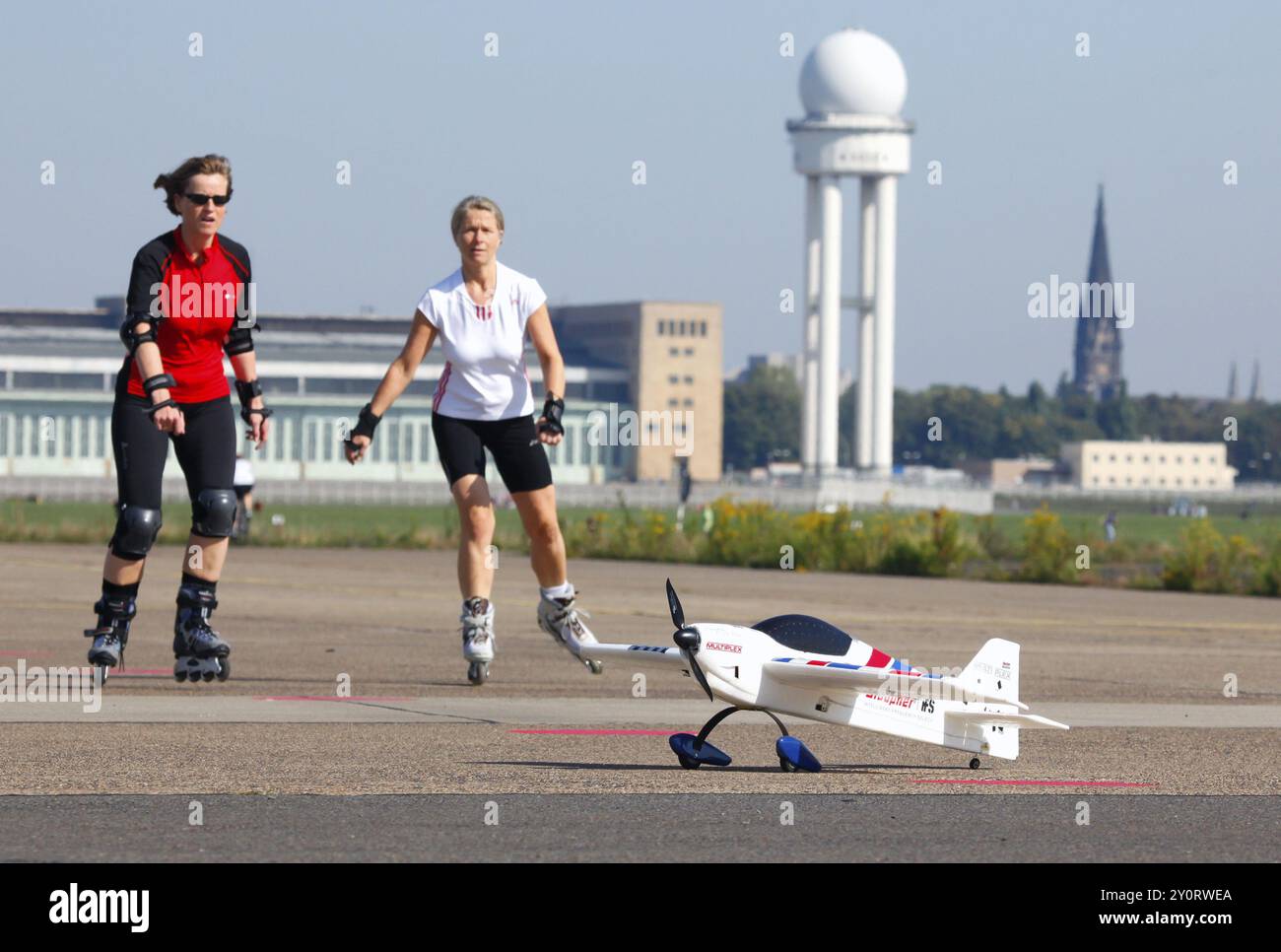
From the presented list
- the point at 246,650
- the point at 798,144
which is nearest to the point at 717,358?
the point at 798,144

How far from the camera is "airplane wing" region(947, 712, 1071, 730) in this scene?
23.7 ft

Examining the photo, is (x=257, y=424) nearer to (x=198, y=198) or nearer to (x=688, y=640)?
(x=198, y=198)

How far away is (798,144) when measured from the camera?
13050 centimetres

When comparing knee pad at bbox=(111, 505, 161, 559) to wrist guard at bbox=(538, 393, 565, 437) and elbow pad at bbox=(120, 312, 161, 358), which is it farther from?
wrist guard at bbox=(538, 393, 565, 437)

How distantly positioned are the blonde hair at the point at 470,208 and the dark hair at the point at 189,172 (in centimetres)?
Answer: 110

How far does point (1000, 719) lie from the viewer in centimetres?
742

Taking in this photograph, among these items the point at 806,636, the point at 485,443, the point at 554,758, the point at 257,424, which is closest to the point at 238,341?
the point at 257,424

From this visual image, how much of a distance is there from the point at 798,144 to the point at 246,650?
120 metres

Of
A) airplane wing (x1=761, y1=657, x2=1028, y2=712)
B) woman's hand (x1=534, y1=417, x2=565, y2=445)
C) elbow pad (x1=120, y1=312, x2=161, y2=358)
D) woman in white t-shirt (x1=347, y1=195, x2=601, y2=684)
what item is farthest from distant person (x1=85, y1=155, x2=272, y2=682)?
airplane wing (x1=761, y1=657, x2=1028, y2=712)

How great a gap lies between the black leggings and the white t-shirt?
1012mm

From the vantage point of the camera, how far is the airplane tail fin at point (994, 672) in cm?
751

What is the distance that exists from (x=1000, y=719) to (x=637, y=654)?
49.1 inches

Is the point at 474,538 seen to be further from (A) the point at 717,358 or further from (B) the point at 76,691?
(A) the point at 717,358

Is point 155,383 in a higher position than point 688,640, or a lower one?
higher
